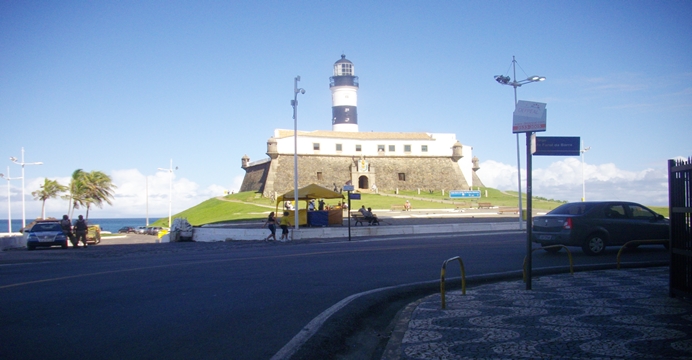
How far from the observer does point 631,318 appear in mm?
7348

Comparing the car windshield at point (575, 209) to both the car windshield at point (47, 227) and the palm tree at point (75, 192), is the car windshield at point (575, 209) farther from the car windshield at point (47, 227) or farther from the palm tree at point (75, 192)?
the palm tree at point (75, 192)

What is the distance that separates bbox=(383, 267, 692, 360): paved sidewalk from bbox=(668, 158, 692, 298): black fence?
0.28 meters

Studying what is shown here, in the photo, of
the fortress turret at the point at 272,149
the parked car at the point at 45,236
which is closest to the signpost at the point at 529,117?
the parked car at the point at 45,236

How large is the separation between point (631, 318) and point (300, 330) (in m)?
4.19

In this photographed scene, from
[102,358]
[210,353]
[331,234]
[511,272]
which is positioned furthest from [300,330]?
[331,234]

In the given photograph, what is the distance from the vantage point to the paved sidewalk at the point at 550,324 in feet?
19.7

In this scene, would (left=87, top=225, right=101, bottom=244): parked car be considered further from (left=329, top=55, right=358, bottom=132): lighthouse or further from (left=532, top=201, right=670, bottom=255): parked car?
(left=329, top=55, right=358, bottom=132): lighthouse

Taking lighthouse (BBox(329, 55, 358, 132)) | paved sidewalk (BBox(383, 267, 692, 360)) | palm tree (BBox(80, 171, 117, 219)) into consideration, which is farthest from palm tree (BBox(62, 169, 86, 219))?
paved sidewalk (BBox(383, 267, 692, 360))

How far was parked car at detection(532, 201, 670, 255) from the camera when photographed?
50.9 ft

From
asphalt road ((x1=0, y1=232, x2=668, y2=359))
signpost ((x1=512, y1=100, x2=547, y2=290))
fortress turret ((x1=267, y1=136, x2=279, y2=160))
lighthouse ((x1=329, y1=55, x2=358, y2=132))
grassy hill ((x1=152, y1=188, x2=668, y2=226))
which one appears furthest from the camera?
lighthouse ((x1=329, y1=55, x2=358, y2=132))

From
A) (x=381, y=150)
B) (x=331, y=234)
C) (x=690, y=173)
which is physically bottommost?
(x=331, y=234)

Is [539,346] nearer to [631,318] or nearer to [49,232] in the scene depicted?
[631,318]

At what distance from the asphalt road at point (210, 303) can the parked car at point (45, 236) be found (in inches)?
526

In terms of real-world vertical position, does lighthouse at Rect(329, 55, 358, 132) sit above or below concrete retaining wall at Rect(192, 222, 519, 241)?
above
